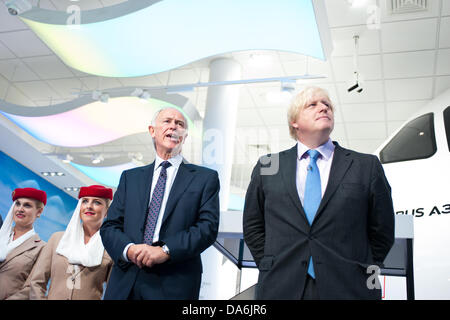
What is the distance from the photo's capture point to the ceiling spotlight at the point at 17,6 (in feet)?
13.4

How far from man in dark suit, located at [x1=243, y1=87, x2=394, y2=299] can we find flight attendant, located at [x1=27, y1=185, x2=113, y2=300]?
3.18 feet

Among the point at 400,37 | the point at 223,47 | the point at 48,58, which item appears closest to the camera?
the point at 223,47

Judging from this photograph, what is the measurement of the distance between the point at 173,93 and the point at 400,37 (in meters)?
3.12

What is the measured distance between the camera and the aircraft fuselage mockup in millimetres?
2861

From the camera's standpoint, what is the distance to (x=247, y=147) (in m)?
9.65

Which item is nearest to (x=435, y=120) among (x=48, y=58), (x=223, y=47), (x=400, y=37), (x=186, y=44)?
(x=400, y=37)

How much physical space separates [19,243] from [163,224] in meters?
1.44

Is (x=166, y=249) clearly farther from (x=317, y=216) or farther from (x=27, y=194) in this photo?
(x=27, y=194)

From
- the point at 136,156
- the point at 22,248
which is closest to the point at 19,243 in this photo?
the point at 22,248

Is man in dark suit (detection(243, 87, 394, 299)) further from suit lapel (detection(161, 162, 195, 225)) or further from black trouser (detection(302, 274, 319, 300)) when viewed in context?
suit lapel (detection(161, 162, 195, 225))

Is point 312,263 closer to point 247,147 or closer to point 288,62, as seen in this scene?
point 288,62

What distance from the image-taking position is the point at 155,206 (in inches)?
72.2

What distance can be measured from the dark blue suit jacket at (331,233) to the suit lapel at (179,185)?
379mm

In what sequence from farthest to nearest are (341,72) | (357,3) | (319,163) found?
(341,72) → (357,3) → (319,163)
